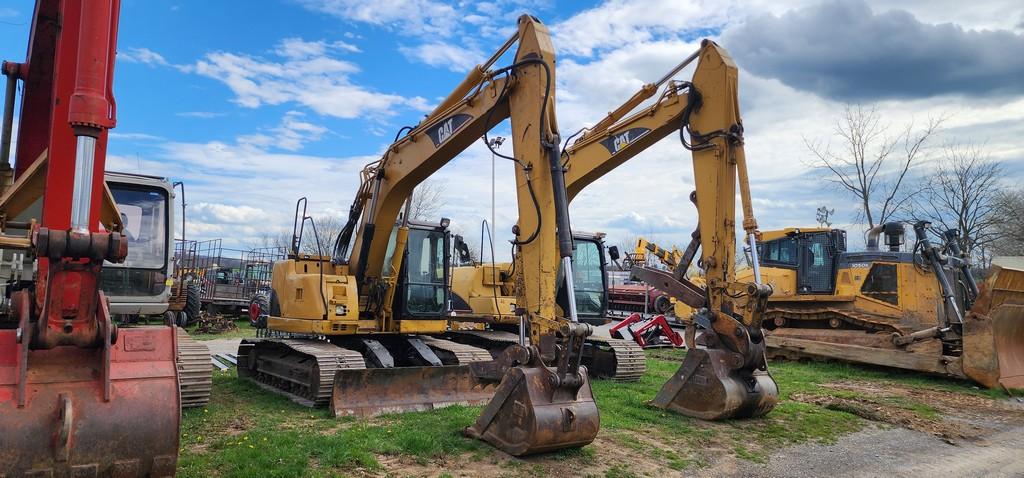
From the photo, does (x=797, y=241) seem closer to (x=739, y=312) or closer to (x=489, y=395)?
(x=739, y=312)

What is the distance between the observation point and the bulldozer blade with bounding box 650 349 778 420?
283 inches

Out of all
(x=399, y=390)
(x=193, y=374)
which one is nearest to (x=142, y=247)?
(x=193, y=374)

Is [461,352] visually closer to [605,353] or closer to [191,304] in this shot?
[605,353]

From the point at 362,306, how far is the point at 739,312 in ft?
15.9

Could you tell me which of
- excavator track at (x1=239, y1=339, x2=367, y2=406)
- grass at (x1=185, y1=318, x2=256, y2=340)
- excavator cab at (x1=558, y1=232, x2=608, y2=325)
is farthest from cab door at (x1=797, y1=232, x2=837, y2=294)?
grass at (x1=185, y1=318, x2=256, y2=340)

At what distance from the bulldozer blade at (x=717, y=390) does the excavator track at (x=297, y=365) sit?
3.69m

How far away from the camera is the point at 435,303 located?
9.48m

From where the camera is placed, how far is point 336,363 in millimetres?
7684

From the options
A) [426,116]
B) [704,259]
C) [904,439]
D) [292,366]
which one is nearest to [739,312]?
[704,259]

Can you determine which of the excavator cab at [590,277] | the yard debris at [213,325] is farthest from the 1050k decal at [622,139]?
the yard debris at [213,325]

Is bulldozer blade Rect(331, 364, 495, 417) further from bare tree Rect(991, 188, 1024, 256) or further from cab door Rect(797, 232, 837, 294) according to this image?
bare tree Rect(991, 188, 1024, 256)

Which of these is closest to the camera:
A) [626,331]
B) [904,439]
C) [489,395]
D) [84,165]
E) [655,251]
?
[84,165]

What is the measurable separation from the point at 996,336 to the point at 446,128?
29.4 ft

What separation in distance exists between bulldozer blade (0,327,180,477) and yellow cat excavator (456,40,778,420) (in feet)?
10.8
